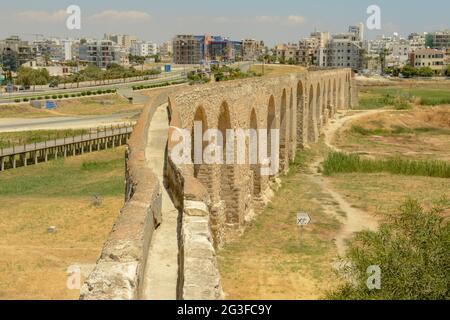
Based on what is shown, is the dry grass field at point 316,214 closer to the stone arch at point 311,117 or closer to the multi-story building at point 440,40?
→ the stone arch at point 311,117

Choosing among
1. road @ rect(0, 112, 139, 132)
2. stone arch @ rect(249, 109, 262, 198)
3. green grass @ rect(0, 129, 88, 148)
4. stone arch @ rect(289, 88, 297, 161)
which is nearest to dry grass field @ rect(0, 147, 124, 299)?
green grass @ rect(0, 129, 88, 148)

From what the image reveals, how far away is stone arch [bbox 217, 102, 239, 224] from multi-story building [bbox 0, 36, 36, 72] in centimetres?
11297

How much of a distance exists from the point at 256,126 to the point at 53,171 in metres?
12.9

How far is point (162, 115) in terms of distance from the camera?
2028 cm

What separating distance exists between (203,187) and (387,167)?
24.1m

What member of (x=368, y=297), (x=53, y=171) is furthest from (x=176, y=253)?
(x=53, y=171)

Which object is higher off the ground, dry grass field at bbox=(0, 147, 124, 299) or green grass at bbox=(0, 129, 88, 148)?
green grass at bbox=(0, 129, 88, 148)

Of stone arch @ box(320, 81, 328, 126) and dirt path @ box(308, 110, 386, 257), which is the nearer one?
dirt path @ box(308, 110, 386, 257)

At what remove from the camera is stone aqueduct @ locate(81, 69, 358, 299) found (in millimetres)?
6262

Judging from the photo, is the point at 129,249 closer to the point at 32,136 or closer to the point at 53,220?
the point at 53,220

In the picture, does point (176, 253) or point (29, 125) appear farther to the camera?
point (29, 125)

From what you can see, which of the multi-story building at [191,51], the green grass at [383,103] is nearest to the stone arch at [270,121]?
the green grass at [383,103]
